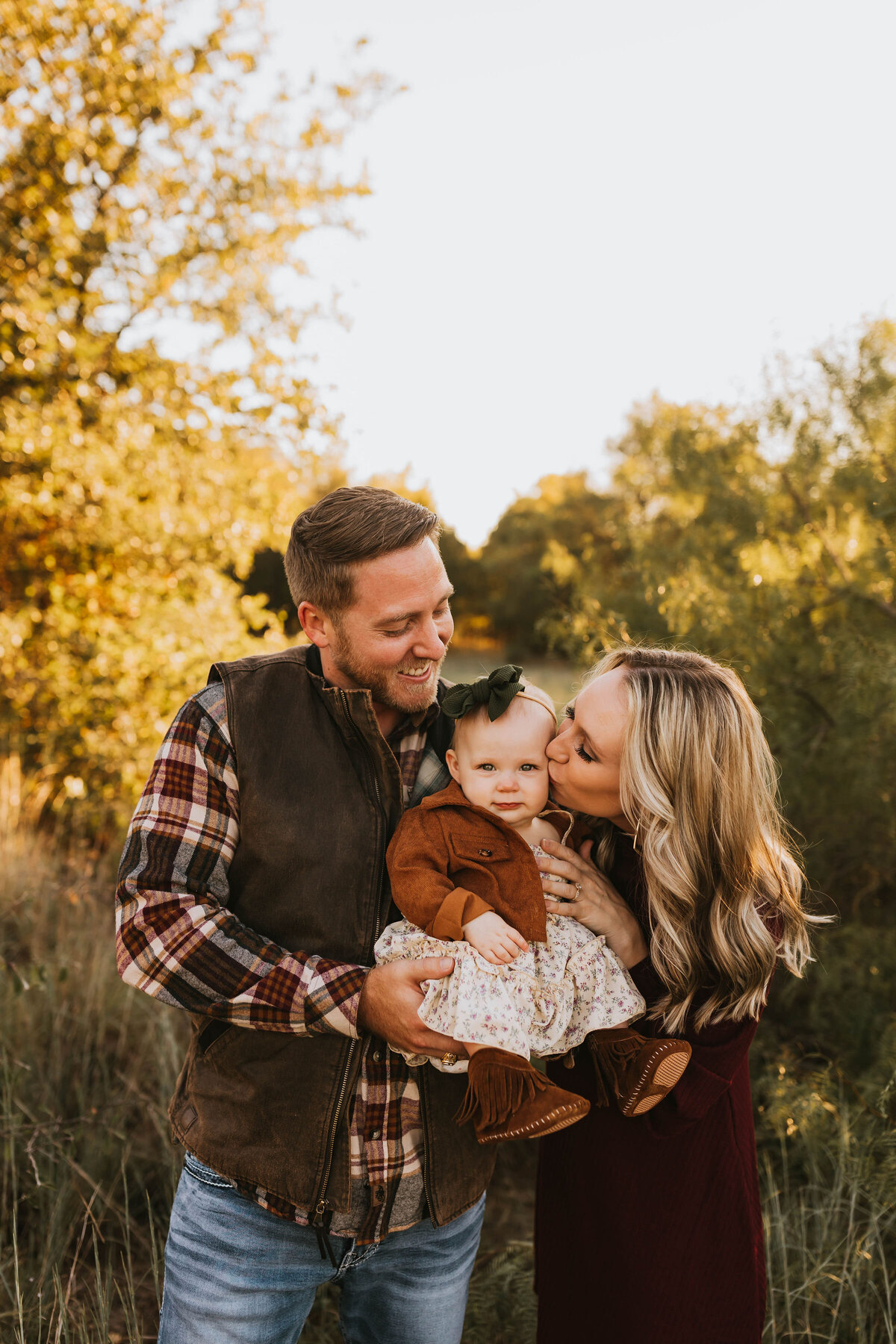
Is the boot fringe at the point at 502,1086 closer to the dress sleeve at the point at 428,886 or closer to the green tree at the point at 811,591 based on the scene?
the dress sleeve at the point at 428,886

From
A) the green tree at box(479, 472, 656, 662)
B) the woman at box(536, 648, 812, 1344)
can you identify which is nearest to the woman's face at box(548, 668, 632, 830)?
the woman at box(536, 648, 812, 1344)

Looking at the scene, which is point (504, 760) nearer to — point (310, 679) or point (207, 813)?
point (310, 679)

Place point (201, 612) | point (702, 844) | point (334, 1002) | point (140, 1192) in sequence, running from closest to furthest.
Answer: point (334, 1002) < point (702, 844) < point (140, 1192) < point (201, 612)

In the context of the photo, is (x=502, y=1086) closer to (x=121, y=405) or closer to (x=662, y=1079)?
(x=662, y=1079)

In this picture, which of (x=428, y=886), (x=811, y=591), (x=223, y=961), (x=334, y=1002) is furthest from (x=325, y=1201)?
(x=811, y=591)

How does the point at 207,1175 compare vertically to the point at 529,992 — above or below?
below

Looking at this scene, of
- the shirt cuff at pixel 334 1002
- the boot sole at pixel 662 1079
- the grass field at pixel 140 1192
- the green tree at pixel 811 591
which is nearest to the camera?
the shirt cuff at pixel 334 1002

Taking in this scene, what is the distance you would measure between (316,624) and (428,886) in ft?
2.21

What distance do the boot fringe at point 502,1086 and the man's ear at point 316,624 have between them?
960 mm

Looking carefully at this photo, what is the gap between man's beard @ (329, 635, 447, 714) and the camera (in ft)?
6.40

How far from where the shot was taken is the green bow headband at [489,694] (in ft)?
6.36

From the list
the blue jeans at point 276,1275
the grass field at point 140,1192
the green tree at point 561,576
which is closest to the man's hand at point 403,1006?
the blue jeans at point 276,1275

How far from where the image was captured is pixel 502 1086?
5.43 ft

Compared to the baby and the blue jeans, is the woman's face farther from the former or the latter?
the blue jeans
